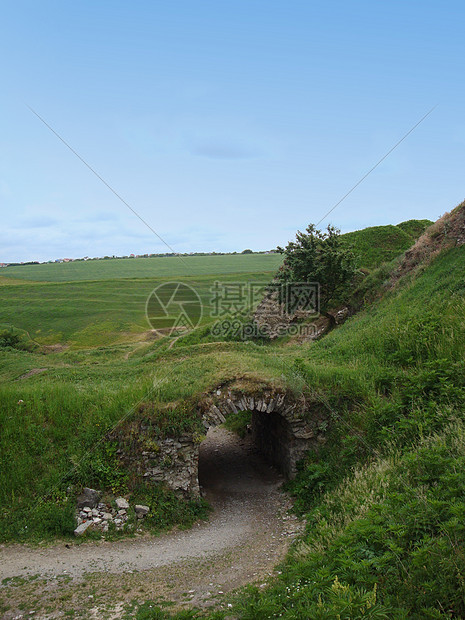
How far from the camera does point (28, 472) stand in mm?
12086

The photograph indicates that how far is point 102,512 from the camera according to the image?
455 inches

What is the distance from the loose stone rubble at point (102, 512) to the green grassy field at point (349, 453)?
1.40 feet

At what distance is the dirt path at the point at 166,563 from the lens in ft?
28.4

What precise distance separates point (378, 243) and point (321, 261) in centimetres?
1258

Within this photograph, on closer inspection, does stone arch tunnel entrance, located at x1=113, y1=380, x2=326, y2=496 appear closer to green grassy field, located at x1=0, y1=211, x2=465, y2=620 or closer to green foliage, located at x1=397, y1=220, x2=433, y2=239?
green grassy field, located at x1=0, y1=211, x2=465, y2=620

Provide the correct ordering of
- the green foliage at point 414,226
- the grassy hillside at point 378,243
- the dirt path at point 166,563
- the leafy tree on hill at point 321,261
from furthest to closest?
1. the green foliage at point 414,226
2. the grassy hillside at point 378,243
3. the leafy tree on hill at point 321,261
4. the dirt path at point 166,563

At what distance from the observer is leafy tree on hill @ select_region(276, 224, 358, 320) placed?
25234 millimetres

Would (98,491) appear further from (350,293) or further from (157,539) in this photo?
(350,293)

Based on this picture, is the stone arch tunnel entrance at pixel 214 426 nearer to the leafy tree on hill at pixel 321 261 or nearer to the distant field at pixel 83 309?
the leafy tree on hill at pixel 321 261

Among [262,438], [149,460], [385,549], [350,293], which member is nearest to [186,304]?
[350,293]

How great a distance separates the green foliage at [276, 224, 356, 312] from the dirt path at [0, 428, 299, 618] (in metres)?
15.3

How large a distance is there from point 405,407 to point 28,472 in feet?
36.4

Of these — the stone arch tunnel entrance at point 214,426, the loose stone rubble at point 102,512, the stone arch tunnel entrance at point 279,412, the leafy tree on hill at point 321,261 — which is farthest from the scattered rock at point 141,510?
the leafy tree on hill at point 321,261

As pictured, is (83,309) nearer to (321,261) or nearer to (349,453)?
(321,261)
